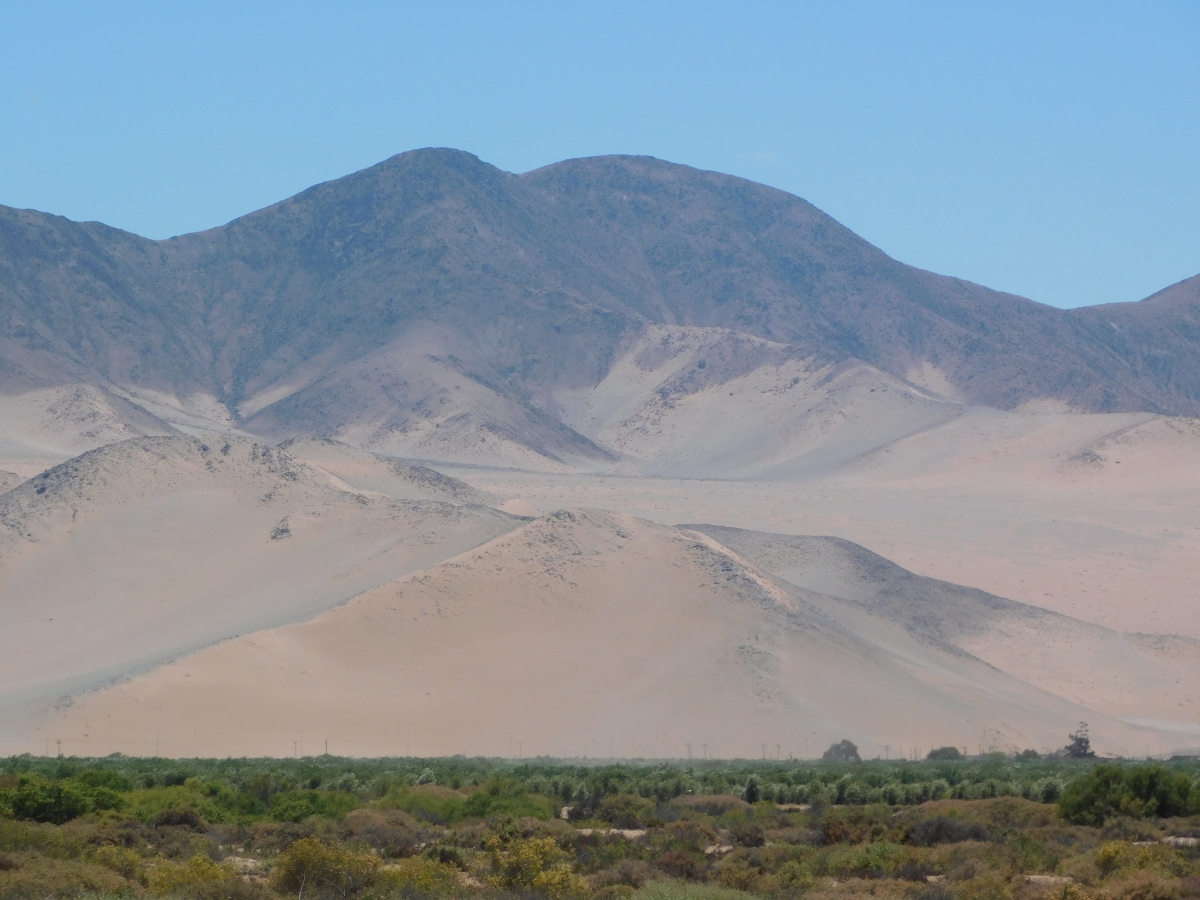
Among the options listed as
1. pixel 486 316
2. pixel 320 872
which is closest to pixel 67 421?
pixel 486 316

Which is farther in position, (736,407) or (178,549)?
(736,407)

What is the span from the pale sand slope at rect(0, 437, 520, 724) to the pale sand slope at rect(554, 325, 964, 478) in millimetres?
58170

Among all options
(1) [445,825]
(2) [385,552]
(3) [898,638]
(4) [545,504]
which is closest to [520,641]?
(2) [385,552]

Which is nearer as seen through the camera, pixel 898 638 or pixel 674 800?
pixel 674 800

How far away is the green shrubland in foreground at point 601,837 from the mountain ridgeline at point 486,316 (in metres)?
104

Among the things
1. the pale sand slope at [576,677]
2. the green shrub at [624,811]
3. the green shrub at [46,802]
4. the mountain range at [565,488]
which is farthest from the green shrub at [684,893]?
the mountain range at [565,488]

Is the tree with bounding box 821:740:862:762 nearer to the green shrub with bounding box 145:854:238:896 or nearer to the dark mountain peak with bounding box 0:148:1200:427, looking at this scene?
the green shrub with bounding box 145:854:238:896

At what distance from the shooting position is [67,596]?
63.5 m

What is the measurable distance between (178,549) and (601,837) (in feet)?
173

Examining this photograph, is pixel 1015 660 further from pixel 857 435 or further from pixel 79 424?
pixel 79 424

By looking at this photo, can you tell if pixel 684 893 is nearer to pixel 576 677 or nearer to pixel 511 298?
Result: pixel 576 677

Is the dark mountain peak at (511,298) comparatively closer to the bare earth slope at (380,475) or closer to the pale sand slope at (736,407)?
the pale sand slope at (736,407)

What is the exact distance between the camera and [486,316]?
160m

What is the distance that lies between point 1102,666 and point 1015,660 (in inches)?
149
